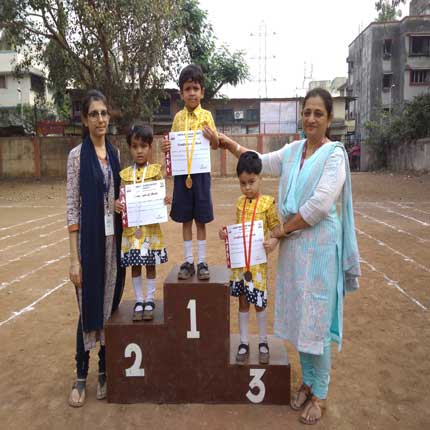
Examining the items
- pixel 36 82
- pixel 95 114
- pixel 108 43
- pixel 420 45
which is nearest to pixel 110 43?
pixel 108 43

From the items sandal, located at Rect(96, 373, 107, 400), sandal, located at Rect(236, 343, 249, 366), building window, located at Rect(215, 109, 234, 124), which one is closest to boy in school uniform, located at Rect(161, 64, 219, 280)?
sandal, located at Rect(236, 343, 249, 366)

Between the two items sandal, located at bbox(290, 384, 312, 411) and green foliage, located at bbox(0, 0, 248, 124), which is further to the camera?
green foliage, located at bbox(0, 0, 248, 124)

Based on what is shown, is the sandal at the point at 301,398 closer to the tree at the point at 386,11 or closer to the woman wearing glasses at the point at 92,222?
the woman wearing glasses at the point at 92,222

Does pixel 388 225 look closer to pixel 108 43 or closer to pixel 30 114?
pixel 108 43

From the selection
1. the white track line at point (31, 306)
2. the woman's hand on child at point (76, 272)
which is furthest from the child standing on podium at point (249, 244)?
the white track line at point (31, 306)

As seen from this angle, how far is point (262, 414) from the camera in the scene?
2.92m

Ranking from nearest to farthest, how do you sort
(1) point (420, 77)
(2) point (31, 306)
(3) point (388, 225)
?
(2) point (31, 306), (3) point (388, 225), (1) point (420, 77)

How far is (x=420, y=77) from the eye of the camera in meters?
28.8

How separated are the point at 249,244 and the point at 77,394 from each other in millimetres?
1594

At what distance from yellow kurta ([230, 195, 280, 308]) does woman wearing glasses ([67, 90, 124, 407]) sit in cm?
84

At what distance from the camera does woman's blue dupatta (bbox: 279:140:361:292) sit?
2.64m

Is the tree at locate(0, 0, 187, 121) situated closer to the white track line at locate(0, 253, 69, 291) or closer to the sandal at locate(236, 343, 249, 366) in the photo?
the white track line at locate(0, 253, 69, 291)

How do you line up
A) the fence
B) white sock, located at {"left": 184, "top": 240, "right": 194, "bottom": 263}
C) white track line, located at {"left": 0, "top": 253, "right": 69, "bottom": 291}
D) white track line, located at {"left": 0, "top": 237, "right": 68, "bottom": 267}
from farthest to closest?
the fence < white track line, located at {"left": 0, "top": 237, "right": 68, "bottom": 267} < white track line, located at {"left": 0, "top": 253, "right": 69, "bottom": 291} < white sock, located at {"left": 184, "top": 240, "right": 194, "bottom": 263}

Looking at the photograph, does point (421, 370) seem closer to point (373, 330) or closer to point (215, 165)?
point (373, 330)
